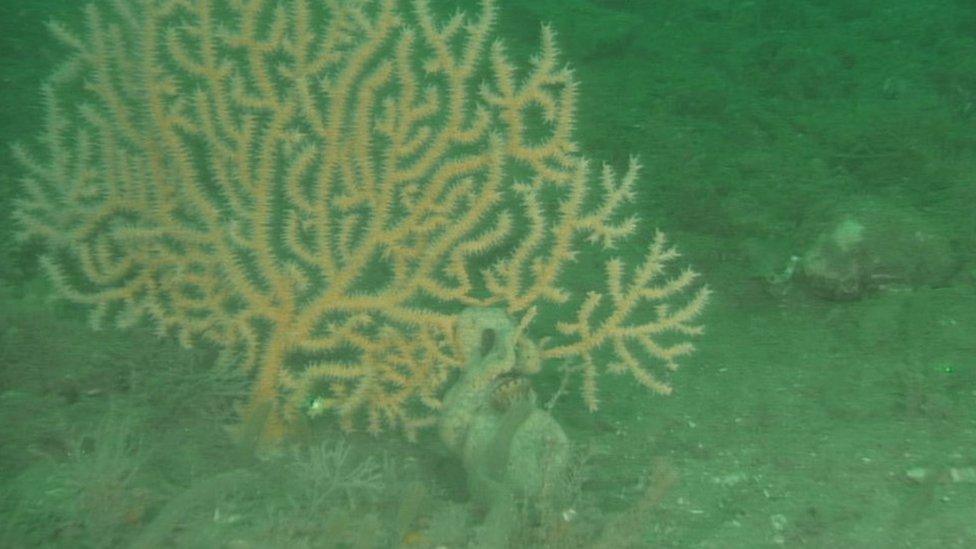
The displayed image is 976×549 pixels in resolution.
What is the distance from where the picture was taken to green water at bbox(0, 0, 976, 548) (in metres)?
3.14

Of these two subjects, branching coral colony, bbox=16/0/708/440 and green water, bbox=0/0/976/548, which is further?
branching coral colony, bbox=16/0/708/440

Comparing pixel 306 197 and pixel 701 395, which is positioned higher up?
pixel 306 197

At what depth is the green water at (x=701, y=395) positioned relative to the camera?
3.14m

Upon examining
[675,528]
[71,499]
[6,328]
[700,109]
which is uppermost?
[700,109]

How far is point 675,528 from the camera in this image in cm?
330

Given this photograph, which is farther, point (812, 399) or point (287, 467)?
point (812, 399)

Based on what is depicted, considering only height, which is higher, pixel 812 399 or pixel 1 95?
pixel 1 95

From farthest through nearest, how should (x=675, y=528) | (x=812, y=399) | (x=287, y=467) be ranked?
(x=812, y=399)
(x=287, y=467)
(x=675, y=528)

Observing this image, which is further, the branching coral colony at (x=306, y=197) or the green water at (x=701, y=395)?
the branching coral colony at (x=306, y=197)

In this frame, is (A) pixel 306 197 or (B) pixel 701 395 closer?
(A) pixel 306 197

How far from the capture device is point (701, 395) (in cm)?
454

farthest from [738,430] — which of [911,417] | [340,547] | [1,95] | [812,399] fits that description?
[1,95]

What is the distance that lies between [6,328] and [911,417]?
5.12 meters

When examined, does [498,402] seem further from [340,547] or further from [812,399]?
[812,399]
